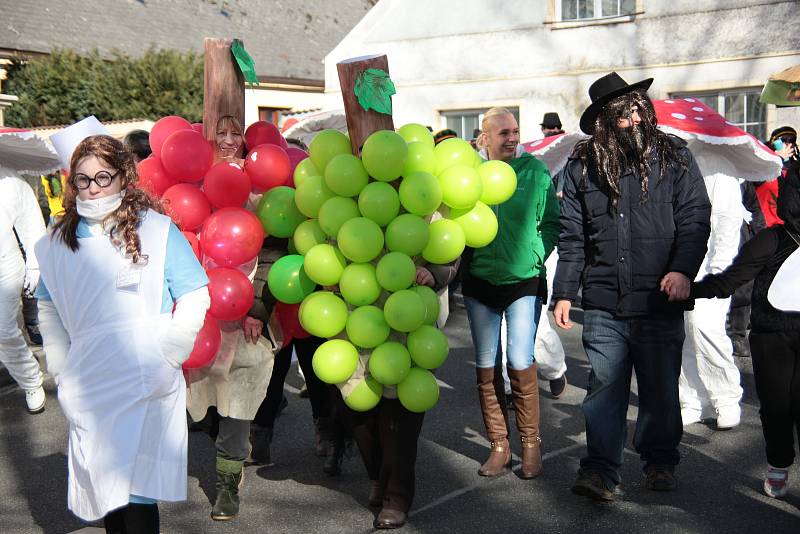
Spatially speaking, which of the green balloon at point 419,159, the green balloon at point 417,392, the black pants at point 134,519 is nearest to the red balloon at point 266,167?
the green balloon at point 419,159

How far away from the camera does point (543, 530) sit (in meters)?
4.69

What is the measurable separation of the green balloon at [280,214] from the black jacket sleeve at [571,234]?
1.36 m

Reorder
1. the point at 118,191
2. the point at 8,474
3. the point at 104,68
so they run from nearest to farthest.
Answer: the point at 118,191
the point at 8,474
the point at 104,68

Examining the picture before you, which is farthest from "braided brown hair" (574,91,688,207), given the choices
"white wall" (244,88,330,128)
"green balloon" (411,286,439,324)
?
"white wall" (244,88,330,128)

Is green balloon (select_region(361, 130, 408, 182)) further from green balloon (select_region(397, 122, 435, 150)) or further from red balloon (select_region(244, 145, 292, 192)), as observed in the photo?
red balloon (select_region(244, 145, 292, 192))

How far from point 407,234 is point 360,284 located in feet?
1.07

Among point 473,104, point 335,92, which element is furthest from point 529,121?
point 335,92

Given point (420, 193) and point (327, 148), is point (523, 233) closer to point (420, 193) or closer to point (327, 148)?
point (420, 193)

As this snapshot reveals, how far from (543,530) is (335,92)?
19545 mm

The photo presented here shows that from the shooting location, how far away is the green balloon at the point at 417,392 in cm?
457

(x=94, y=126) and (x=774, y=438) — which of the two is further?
(x=774, y=438)

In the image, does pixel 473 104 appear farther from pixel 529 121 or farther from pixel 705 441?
pixel 705 441

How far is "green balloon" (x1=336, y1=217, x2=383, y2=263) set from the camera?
4461 millimetres

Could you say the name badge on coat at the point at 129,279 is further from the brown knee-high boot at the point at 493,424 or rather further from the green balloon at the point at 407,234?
the brown knee-high boot at the point at 493,424
